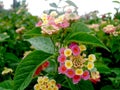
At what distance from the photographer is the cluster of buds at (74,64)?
5.26 feet

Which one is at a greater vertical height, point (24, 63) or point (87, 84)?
point (24, 63)

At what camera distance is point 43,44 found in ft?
5.56

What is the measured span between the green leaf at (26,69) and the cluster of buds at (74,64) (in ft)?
0.26

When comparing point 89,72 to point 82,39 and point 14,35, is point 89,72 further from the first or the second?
point 14,35

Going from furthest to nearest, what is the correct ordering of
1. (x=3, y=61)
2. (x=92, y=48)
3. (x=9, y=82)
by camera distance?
(x=3, y=61), (x=92, y=48), (x=9, y=82)

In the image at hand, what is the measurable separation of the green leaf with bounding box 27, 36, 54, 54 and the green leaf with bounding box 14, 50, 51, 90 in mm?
30

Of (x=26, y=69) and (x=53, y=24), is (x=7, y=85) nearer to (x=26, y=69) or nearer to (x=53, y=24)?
(x=26, y=69)

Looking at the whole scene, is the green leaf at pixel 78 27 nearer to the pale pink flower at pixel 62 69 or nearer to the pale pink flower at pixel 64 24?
the pale pink flower at pixel 64 24

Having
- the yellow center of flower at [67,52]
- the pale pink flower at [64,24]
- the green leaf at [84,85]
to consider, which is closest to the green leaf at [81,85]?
the green leaf at [84,85]

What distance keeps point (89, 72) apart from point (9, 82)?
443mm

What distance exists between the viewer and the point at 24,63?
5.36ft

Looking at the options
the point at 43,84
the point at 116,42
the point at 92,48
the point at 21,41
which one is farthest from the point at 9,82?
the point at 21,41

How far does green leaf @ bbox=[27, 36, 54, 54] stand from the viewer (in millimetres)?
1663

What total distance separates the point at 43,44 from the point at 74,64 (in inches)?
6.7
